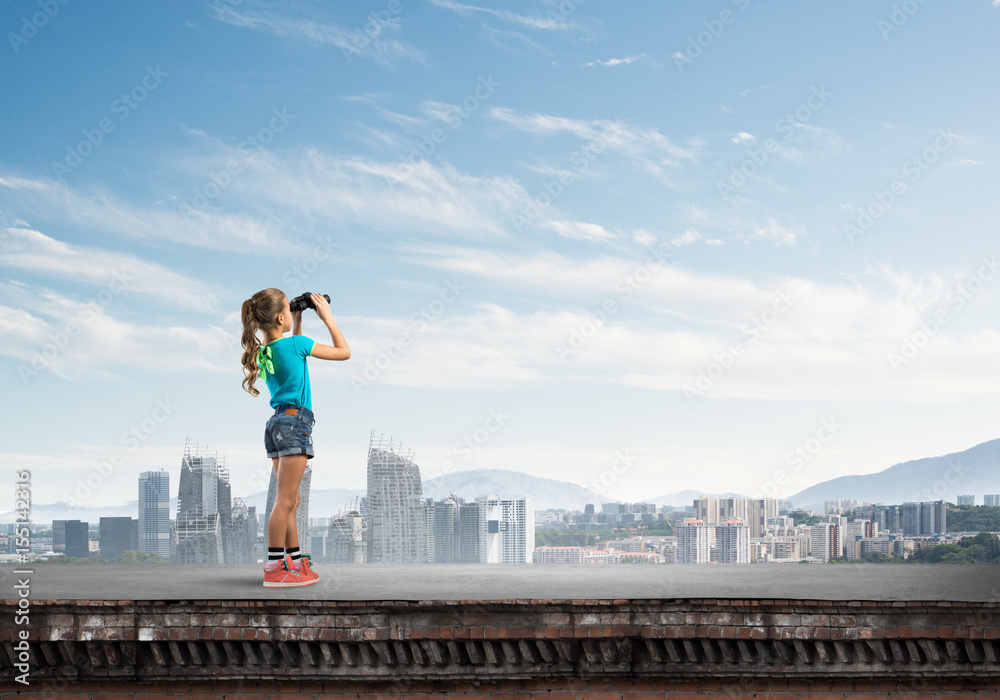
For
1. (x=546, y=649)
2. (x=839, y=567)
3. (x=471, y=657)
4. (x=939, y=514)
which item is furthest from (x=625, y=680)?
(x=939, y=514)

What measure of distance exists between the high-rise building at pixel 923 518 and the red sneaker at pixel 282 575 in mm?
29466

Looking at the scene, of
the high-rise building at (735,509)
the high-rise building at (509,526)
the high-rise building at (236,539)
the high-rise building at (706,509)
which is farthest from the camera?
the high-rise building at (706,509)

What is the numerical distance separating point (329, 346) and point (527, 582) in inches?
101

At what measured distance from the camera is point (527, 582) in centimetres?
678

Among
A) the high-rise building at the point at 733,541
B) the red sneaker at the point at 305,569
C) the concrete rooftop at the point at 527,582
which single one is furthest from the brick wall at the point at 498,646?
the high-rise building at the point at 733,541

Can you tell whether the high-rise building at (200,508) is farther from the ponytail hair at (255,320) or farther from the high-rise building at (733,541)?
the high-rise building at (733,541)

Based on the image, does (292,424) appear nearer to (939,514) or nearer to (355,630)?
(355,630)

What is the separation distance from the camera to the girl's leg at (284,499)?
21.4ft

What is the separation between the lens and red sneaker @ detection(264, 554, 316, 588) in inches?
253

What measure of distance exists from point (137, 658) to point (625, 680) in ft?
10.6

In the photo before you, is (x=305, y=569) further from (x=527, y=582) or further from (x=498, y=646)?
(x=498, y=646)

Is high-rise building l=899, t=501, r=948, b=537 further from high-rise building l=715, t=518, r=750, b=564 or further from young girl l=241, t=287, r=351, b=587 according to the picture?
young girl l=241, t=287, r=351, b=587

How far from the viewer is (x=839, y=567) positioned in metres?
8.12

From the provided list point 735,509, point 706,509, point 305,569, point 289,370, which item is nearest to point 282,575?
point 305,569
